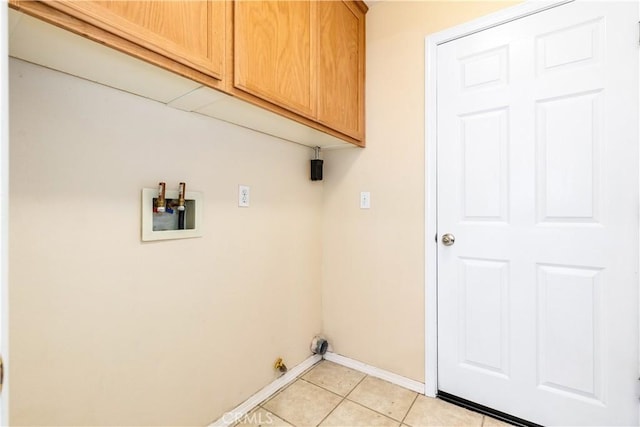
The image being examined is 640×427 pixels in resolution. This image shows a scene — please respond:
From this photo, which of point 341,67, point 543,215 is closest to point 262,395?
point 543,215

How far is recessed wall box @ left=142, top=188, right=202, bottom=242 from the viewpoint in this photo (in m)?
1.17

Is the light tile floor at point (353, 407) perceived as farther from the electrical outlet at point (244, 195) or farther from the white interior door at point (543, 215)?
the electrical outlet at point (244, 195)

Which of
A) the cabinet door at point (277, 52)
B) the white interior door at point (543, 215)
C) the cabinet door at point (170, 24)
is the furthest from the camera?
the white interior door at point (543, 215)

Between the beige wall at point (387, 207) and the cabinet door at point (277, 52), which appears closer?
the cabinet door at point (277, 52)

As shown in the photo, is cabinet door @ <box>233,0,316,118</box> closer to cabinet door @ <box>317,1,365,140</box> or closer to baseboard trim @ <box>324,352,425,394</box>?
cabinet door @ <box>317,1,365,140</box>

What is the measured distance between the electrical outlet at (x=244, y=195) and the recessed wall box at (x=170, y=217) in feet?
0.77

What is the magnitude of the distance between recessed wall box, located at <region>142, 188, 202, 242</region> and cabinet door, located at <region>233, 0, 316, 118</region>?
55 cm

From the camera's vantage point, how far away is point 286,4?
132 cm

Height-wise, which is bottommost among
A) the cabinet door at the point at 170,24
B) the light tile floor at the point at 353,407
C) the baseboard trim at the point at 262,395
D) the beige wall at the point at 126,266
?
the light tile floor at the point at 353,407

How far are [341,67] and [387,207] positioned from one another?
0.89 metres

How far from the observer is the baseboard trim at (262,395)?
1.45m

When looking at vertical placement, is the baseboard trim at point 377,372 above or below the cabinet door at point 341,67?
below

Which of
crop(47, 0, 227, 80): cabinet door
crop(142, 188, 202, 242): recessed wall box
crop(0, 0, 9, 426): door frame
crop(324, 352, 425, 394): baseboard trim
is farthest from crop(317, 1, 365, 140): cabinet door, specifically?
crop(324, 352, 425, 394): baseboard trim

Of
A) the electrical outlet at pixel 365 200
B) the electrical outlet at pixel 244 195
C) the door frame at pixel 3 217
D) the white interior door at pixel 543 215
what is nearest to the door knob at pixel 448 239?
the white interior door at pixel 543 215
